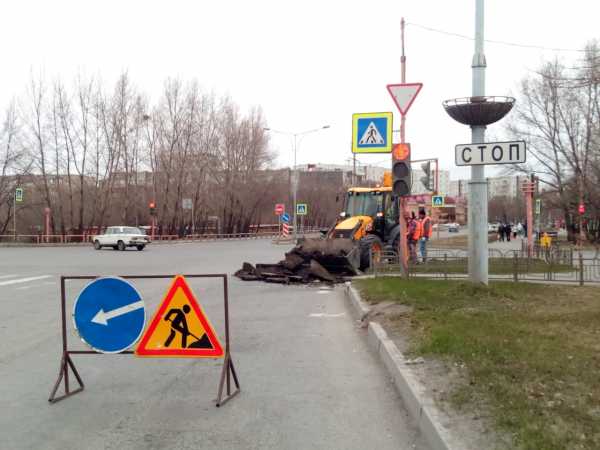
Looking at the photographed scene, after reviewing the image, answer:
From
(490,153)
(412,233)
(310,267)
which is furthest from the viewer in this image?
(412,233)

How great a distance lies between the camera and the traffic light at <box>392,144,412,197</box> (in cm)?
1314

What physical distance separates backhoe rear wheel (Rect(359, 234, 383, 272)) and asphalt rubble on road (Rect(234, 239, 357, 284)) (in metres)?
1.20

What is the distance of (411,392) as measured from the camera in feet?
16.8

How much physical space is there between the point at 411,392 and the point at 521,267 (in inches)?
395

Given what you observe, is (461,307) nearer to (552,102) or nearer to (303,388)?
(303,388)

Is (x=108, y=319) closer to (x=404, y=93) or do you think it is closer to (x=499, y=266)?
(x=404, y=93)

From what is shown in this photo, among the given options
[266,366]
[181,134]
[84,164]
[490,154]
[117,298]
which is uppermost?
[181,134]

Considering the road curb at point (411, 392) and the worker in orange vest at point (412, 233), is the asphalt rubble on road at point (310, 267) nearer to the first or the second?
the worker in orange vest at point (412, 233)

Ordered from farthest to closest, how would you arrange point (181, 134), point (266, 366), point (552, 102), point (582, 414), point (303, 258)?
1. point (181, 134)
2. point (552, 102)
3. point (303, 258)
4. point (266, 366)
5. point (582, 414)

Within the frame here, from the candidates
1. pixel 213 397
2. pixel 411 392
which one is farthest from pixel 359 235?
pixel 411 392

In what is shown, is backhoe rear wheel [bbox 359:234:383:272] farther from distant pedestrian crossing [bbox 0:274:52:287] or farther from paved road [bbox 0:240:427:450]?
distant pedestrian crossing [bbox 0:274:52:287]

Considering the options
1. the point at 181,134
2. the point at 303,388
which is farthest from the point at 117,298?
the point at 181,134

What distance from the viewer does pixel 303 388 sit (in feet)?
19.3

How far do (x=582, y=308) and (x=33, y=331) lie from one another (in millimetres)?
8664
